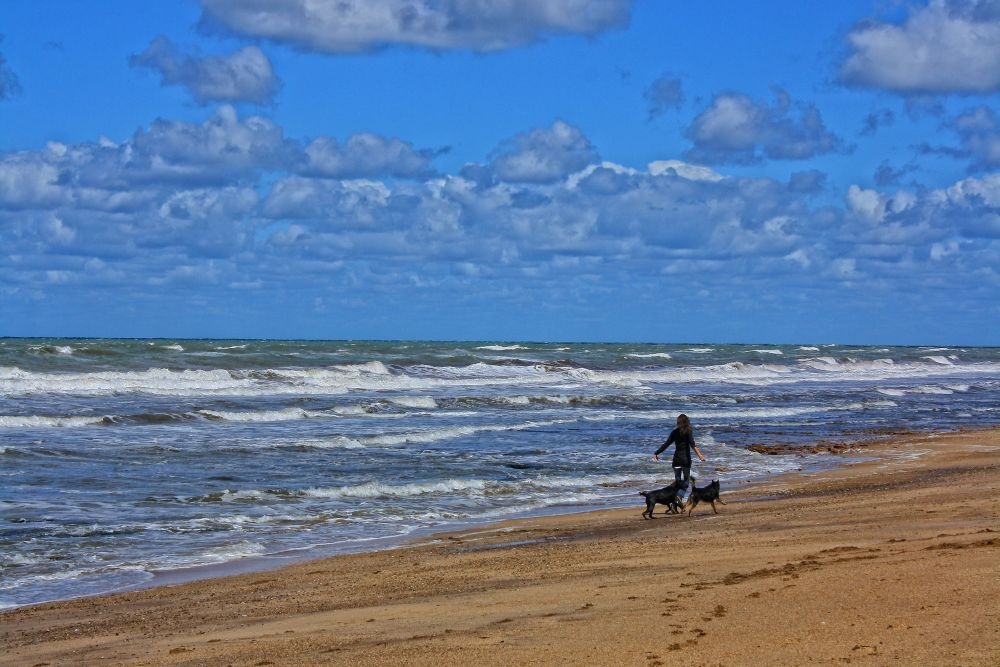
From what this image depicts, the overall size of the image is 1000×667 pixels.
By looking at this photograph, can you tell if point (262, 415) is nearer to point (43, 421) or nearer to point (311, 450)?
point (43, 421)

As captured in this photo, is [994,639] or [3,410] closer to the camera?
[994,639]

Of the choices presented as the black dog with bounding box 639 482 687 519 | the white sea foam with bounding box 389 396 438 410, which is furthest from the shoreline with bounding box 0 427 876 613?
the white sea foam with bounding box 389 396 438 410

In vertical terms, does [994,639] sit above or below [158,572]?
above

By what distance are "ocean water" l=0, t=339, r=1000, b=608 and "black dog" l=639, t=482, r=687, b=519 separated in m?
1.06

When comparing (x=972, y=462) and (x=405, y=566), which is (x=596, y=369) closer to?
(x=972, y=462)

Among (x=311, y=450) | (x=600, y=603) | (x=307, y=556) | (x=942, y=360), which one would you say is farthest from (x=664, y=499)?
(x=942, y=360)

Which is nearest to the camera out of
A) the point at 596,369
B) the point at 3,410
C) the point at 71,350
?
the point at 3,410

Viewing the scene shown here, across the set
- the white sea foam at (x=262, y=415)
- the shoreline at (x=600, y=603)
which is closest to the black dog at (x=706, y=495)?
the shoreline at (x=600, y=603)

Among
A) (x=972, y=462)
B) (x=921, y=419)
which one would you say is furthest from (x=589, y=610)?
(x=921, y=419)

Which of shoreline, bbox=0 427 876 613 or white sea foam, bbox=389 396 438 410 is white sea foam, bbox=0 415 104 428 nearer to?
white sea foam, bbox=389 396 438 410

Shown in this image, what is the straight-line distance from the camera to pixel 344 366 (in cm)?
5816

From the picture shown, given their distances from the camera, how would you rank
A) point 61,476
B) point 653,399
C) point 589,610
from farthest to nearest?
point 653,399 < point 61,476 < point 589,610

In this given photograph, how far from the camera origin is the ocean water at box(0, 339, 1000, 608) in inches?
513

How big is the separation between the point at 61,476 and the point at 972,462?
1619cm
